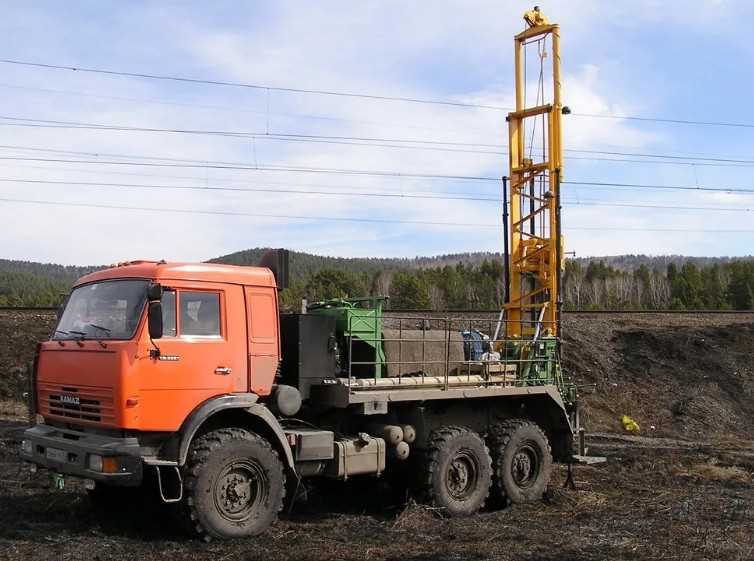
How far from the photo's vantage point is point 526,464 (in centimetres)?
1094

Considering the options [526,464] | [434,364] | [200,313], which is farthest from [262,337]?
[526,464]

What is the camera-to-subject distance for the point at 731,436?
19.4 metres

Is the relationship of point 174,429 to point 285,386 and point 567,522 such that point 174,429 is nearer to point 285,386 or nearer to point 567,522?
point 285,386

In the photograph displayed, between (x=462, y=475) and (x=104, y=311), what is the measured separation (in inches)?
195

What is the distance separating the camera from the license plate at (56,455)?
773 cm

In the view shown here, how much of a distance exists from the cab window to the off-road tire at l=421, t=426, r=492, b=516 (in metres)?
3.34

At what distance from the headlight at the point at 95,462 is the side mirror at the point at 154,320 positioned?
122cm

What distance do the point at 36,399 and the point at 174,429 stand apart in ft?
6.47

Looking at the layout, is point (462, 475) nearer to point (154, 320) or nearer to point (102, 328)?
point (154, 320)

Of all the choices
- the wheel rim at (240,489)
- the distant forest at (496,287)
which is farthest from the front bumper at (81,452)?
the distant forest at (496,287)

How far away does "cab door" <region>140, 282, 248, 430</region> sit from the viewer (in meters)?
7.62

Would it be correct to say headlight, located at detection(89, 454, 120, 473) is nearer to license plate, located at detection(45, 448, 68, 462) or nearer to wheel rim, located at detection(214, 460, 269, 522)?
license plate, located at detection(45, 448, 68, 462)

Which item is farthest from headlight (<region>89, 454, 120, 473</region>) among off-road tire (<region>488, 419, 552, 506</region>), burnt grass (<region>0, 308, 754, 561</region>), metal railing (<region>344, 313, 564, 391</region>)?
off-road tire (<region>488, 419, 552, 506</region>)

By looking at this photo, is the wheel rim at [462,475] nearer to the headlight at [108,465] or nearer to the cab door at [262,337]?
the cab door at [262,337]
